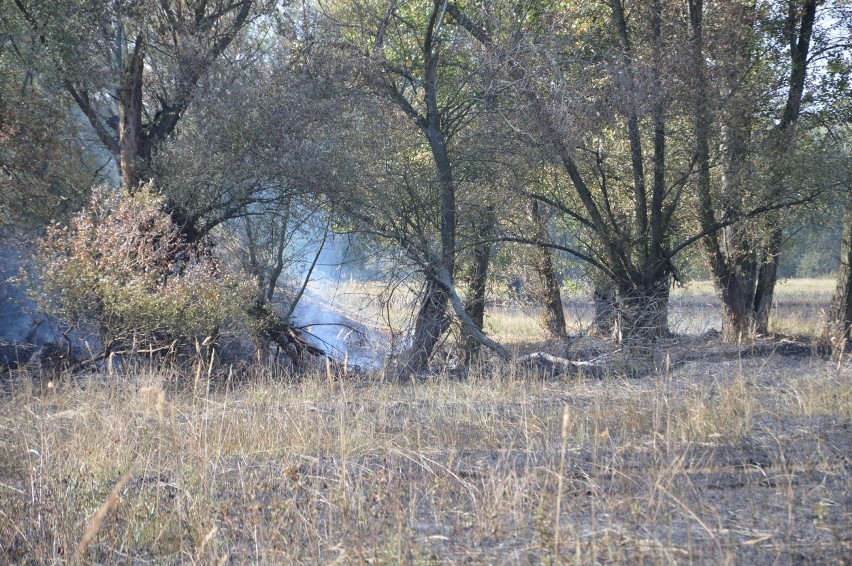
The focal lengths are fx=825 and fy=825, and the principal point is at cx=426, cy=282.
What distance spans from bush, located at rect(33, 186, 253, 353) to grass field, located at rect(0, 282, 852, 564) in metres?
2.60

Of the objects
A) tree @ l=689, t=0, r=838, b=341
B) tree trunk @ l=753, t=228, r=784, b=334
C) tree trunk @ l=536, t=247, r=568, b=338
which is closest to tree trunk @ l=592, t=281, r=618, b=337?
tree @ l=689, t=0, r=838, b=341

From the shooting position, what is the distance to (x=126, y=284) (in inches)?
406

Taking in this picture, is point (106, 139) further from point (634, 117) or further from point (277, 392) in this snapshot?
point (634, 117)

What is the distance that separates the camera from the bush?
10.2 m

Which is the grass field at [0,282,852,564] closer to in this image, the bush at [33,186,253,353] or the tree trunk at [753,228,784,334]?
the bush at [33,186,253,353]

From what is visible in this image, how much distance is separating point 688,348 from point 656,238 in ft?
6.29

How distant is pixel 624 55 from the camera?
41.5 ft

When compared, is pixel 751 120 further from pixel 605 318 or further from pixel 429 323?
pixel 429 323

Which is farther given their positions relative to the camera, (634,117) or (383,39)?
(383,39)

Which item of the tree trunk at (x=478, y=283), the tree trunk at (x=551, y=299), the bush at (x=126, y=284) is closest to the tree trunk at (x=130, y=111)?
the bush at (x=126, y=284)

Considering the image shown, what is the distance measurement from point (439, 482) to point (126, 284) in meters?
6.74

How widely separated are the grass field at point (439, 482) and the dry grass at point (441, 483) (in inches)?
0.7

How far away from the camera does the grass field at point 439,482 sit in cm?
399

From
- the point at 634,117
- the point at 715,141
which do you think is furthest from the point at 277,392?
the point at 715,141
